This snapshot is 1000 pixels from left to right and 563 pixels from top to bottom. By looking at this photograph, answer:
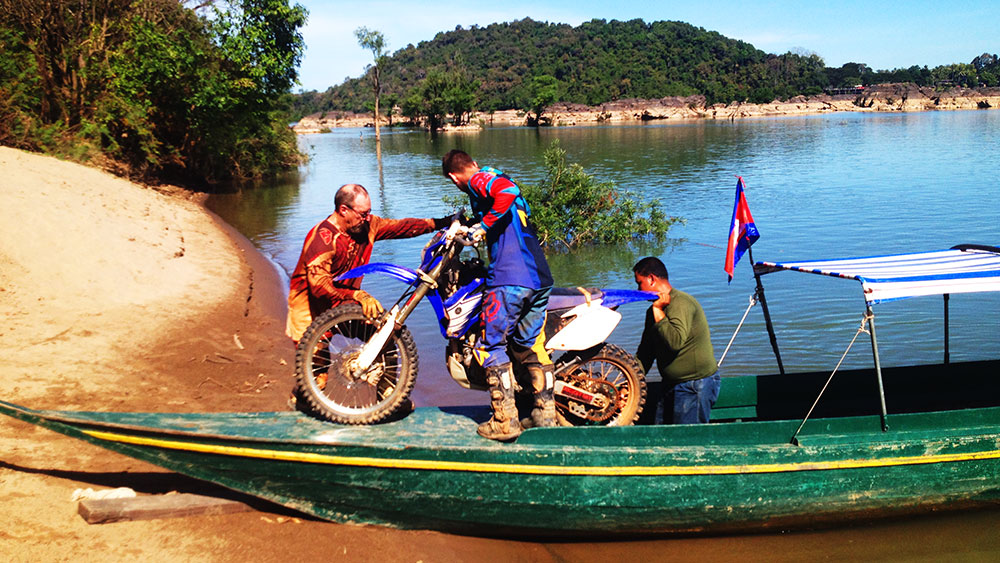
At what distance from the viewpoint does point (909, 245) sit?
1577cm

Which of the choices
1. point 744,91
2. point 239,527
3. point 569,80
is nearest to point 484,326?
point 239,527

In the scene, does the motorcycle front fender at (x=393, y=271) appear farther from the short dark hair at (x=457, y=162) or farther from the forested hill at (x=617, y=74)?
the forested hill at (x=617, y=74)

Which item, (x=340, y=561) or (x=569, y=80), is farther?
(x=569, y=80)

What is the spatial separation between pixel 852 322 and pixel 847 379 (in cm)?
500

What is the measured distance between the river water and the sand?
221cm

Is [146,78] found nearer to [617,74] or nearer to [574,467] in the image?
[574,467]

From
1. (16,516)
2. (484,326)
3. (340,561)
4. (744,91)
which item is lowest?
(340,561)

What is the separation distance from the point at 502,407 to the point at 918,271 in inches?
125

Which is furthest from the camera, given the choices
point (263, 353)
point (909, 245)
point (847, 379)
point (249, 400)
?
point (909, 245)

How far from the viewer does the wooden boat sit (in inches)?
175

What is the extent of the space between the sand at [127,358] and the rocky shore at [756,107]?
8855 centimetres

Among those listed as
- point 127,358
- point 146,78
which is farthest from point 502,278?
point 146,78

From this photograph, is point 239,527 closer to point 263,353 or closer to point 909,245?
point 263,353

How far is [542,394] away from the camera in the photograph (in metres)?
4.93
